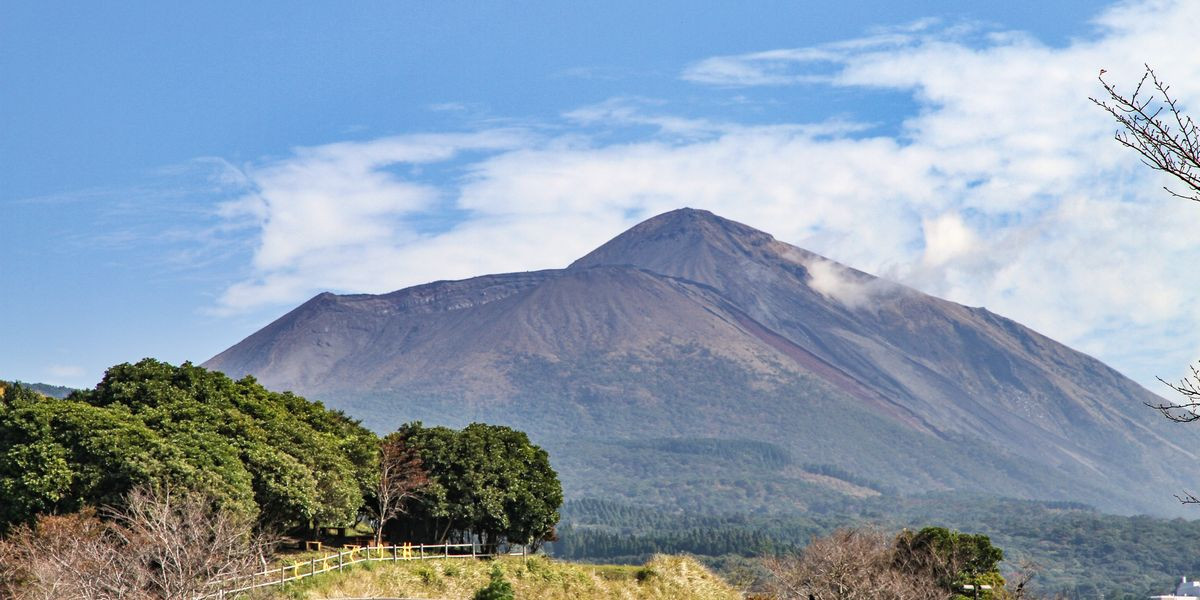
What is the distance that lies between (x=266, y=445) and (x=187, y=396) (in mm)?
3859

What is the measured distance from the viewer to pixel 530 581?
188 feet

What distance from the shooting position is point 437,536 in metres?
65.6

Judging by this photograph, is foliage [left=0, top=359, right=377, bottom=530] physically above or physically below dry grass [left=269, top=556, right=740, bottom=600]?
above

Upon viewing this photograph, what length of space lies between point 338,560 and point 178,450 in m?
8.31

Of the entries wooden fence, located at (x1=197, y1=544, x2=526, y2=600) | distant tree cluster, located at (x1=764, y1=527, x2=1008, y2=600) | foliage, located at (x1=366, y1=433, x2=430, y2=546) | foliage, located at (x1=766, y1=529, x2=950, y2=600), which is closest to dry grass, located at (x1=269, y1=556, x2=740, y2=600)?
wooden fence, located at (x1=197, y1=544, x2=526, y2=600)

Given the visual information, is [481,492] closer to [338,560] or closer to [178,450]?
[338,560]

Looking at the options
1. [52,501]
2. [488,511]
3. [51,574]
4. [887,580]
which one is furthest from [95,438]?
[887,580]

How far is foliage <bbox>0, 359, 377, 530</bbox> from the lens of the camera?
4725cm

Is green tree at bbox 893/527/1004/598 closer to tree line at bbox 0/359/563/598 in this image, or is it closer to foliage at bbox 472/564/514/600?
tree line at bbox 0/359/563/598

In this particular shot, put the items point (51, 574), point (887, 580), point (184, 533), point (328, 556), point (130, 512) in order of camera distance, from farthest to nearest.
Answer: point (887, 580) → point (328, 556) → point (130, 512) → point (184, 533) → point (51, 574)

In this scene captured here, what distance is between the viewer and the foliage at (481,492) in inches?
2515

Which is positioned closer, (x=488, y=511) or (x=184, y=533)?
(x=184, y=533)

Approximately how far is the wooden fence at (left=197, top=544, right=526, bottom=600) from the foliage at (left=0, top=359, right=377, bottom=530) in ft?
6.43

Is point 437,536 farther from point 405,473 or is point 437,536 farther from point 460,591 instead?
point 460,591
